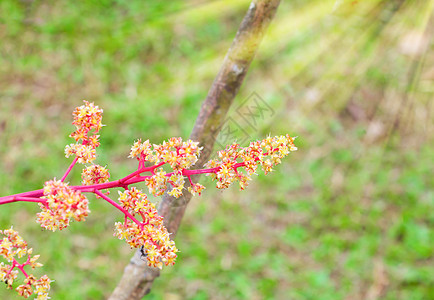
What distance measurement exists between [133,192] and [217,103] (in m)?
0.53

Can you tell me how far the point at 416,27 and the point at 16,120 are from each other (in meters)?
2.44

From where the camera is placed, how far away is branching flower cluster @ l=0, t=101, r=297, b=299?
2.13ft

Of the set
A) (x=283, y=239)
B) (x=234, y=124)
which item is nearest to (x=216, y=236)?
(x=283, y=239)

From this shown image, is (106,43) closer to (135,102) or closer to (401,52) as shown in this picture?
(135,102)

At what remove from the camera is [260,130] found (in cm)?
257

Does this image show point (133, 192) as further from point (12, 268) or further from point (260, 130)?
point (260, 130)

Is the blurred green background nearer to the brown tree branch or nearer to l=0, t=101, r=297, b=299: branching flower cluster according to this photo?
the brown tree branch

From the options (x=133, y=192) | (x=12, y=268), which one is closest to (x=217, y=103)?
(x=133, y=192)

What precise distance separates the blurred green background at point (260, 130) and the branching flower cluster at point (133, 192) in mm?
1447

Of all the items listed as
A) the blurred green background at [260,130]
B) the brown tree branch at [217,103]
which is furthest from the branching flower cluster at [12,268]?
the blurred green background at [260,130]

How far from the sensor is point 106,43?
3.03 meters

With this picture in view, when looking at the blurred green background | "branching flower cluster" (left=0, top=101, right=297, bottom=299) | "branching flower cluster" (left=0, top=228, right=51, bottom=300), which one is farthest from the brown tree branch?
the blurred green background

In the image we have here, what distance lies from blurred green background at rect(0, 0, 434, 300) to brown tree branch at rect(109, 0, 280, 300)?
3.22ft

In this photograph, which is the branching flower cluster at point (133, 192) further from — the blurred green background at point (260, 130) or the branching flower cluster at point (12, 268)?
the blurred green background at point (260, 130)
